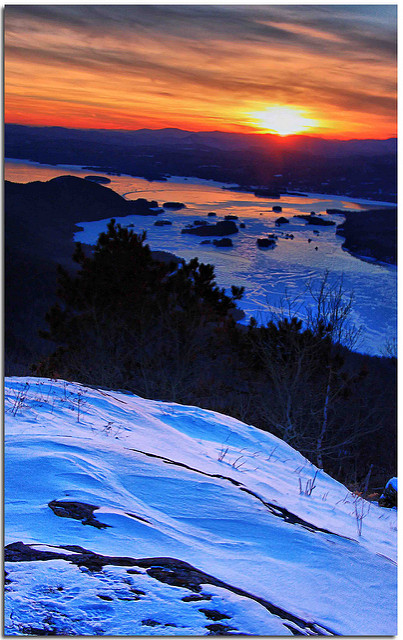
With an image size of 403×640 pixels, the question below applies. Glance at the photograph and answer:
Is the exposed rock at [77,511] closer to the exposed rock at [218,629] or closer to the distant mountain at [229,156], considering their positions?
the exposed rock at [218,629]

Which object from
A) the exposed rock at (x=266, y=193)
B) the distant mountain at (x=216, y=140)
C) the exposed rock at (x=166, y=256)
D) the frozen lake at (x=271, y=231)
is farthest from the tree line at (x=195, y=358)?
the distant mountain at (x=216, y=140)

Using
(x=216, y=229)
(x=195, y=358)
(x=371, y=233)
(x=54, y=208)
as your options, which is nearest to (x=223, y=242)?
(x=216, y=229)

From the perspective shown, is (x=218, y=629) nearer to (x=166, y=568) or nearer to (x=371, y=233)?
(x=166, y=568)

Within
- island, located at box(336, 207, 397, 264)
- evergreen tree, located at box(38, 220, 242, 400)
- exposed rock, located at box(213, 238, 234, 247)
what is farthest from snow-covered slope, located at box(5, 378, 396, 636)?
evergreen tree, located at box(38, 220, 242, 400)

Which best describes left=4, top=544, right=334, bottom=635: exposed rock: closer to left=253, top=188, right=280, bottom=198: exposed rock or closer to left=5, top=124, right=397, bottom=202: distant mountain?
left=5, top=124, right=397, bottom=202: distant mountain

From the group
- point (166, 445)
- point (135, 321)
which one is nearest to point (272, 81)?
point (166, 445)

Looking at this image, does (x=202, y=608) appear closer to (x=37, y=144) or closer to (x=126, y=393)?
(x=126, y=393)
